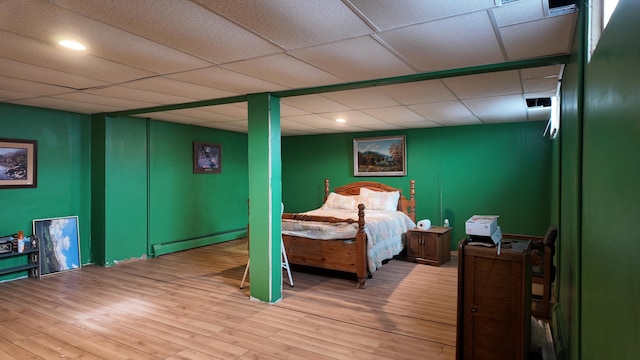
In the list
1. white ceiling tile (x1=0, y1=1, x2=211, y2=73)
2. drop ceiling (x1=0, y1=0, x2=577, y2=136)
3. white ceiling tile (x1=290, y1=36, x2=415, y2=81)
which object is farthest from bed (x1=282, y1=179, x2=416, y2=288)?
white ceiling tile (x1=0, y1=1, x2=211, y2=73)

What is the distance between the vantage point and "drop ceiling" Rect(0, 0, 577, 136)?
6.46 ft

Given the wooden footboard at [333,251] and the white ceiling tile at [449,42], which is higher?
the white ceiling tile at [449,42]

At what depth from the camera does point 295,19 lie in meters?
2.08

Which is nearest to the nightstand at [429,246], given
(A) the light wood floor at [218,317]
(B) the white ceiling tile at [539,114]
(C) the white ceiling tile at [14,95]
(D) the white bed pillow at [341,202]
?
(A) the light wood floor at [218,317]

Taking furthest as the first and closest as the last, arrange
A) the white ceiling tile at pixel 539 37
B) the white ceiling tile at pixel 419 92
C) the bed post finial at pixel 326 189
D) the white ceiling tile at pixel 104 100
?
the bed post finial at pixel 326 189
the white ceiling tile at pixel 104 100
the white ceiling tile at pixel 419 92
the white ceiling tile at pixel 539 37

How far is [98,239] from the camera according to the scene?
Result: 5.55 m

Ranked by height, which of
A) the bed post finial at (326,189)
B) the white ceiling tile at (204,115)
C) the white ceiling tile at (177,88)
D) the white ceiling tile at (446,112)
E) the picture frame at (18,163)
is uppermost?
the white ceiling tile at (204,115)

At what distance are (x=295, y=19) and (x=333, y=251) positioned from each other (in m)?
3.33

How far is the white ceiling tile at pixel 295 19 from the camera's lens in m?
1.90

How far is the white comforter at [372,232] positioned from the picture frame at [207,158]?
2.61 meters

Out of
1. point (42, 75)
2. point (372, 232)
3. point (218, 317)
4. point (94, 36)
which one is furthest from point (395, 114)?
point (42, 75)

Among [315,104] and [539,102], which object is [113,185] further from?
[539,102]

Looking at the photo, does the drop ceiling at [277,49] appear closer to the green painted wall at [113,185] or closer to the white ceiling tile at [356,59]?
the white ceiling tile at [356,59]

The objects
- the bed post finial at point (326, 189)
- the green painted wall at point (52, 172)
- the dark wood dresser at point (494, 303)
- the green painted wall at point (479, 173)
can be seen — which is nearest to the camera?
the dark wood dresser at point (494, 303)
